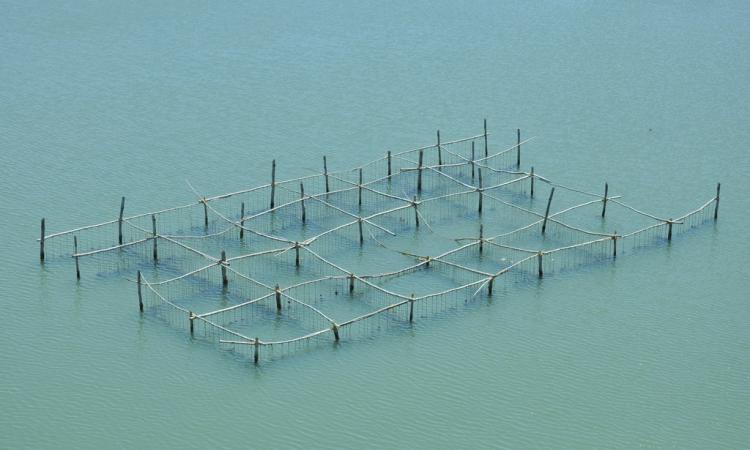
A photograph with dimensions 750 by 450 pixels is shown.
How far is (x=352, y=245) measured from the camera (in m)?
24.3

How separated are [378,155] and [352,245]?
14.7 feet

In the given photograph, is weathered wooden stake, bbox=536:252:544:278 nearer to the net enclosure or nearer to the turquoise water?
the net enclosure

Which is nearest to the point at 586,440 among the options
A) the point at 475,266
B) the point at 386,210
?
the point at 475,266

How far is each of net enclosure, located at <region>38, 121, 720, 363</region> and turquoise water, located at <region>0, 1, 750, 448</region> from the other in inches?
19.0

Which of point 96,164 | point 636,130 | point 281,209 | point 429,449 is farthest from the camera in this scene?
point 636,130

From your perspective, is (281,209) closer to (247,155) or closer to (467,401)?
(247,155)

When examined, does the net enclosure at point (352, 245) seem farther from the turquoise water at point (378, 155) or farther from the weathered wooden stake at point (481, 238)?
the turquoise water at point (378, 155)

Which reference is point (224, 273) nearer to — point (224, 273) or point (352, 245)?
point (224, 273)

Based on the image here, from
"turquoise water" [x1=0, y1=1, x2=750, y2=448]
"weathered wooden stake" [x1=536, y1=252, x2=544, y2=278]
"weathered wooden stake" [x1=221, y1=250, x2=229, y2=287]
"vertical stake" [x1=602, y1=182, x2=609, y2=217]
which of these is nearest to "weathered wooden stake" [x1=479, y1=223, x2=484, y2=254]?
"weathered wooden stake" [x1=536, y1=252, x2=544, y2=278]

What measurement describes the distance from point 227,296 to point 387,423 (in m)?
4.45

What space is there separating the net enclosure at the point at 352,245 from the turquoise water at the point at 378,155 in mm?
482

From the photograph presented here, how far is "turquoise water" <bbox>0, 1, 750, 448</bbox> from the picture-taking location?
19.3 metres

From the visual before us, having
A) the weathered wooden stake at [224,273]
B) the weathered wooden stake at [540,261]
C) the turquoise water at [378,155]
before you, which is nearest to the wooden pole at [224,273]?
the weathered wooden stake at [224,273]

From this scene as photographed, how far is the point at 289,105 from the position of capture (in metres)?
31.2
